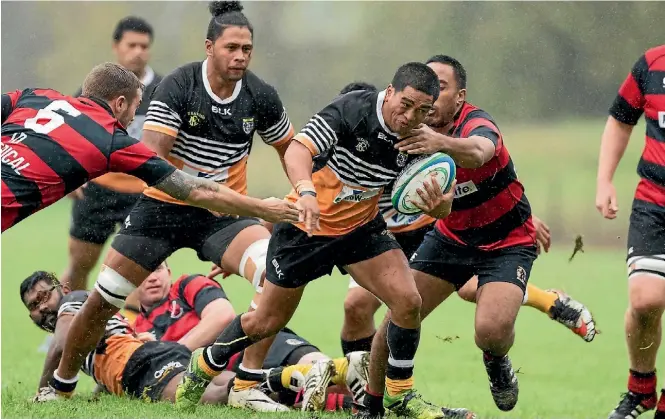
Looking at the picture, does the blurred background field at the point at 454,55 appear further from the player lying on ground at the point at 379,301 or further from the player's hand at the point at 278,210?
the player's hand at the point at 278,210

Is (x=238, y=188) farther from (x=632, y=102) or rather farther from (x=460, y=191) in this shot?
(x=632, y=102)

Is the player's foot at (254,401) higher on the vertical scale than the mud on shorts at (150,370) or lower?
higher

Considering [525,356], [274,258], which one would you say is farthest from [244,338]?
[525,356]

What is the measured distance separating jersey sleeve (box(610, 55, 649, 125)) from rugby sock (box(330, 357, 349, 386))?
6.40 feet

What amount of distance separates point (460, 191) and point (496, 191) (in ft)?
0.64

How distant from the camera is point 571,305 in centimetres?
715

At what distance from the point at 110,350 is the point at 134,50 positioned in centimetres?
284

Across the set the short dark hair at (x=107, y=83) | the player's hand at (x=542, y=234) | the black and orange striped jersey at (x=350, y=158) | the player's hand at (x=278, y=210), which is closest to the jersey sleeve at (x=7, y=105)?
the short dark hair at (x=107, y=83)

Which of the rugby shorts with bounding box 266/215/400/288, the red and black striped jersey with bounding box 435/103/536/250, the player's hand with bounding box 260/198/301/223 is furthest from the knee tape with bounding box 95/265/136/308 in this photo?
the red and black striped jersey with bounding box 435/103/536/250

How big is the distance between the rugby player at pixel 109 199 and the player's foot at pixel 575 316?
3.23 meters

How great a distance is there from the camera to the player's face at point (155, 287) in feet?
23.4

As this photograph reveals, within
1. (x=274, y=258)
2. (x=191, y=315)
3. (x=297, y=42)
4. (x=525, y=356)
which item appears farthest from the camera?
(x=297, y=42)

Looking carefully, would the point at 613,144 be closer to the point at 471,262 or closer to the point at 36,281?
the point at 471,262

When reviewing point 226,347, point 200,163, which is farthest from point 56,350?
point 200,163
